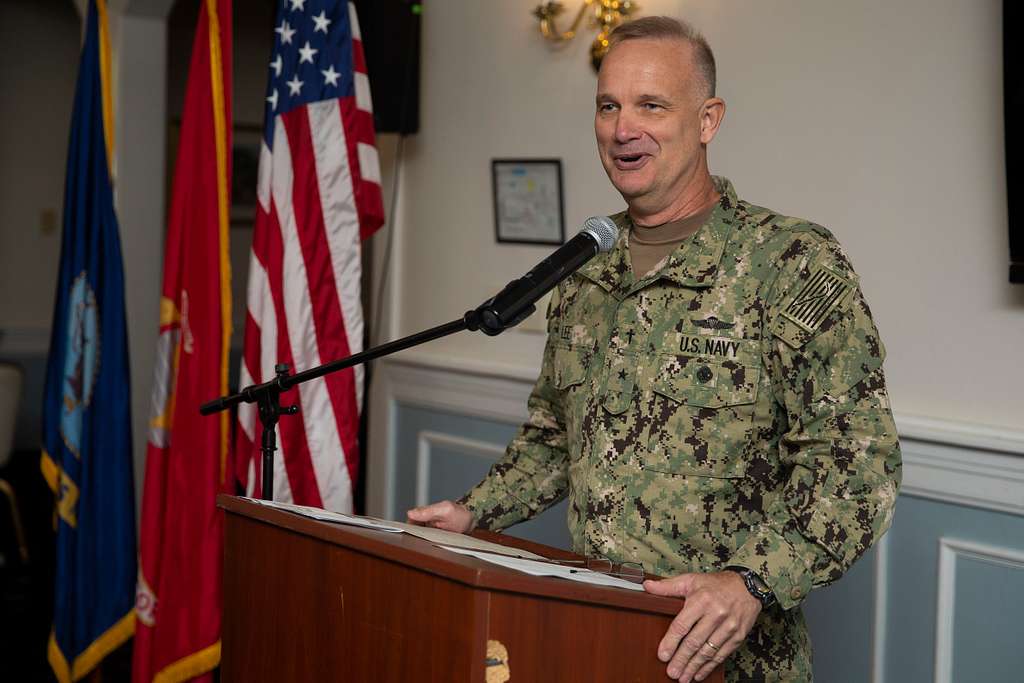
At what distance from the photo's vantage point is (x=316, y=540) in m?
1.29

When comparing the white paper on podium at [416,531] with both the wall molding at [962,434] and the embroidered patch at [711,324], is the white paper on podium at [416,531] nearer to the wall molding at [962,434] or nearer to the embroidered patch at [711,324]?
the embroidered patch at [711,324]

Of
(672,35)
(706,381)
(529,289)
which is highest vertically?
(672,35)

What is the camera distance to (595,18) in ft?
9.25

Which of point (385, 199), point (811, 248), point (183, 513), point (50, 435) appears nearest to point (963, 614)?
point (811, 248)

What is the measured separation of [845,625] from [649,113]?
1.23 meters

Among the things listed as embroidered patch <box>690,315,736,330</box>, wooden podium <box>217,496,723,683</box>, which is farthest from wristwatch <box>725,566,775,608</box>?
embroidered patch <box>690,315,736,330</box>

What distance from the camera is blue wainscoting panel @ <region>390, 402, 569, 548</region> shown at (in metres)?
3.01

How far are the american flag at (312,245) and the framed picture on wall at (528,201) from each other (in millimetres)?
399

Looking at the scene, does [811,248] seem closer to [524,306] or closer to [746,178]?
[524,306]

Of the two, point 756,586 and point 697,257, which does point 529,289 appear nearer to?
point 697,257

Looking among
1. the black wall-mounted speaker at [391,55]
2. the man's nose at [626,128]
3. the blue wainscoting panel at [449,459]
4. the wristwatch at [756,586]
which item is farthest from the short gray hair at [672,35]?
the black wall-mounted speaker at [391,55]

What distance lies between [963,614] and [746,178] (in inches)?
39.1

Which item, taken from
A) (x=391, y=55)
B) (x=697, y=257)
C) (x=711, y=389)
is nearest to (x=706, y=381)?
(x=711, y=389)

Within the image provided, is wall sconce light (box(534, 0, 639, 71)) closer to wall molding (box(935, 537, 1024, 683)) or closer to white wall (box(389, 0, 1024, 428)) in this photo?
white wall (box(389, 0, 1024, 428))
